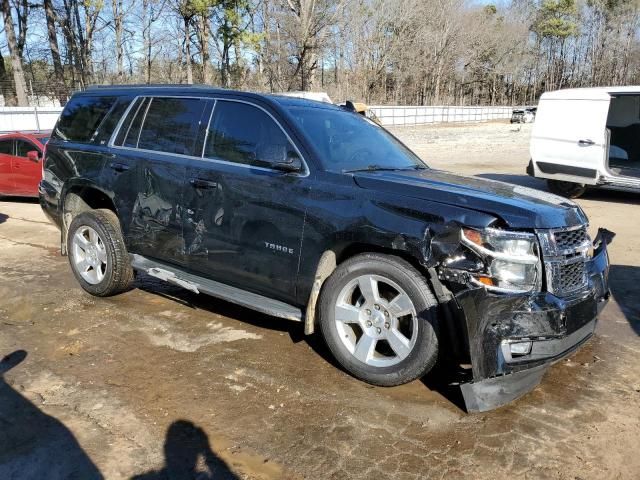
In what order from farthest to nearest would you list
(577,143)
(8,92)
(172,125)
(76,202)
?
(8,92) < (577,143) < (76,202) < (172,125)

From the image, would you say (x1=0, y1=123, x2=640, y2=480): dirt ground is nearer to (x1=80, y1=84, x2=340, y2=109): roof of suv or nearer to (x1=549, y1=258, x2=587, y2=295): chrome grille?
(x1=549, y1=258, x2=587, y2=295): chrome grille

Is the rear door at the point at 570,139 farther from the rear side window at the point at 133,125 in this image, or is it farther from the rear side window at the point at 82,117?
the rear side window at the point at 82,117

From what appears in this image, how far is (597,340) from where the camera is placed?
454cm

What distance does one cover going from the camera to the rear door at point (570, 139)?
33.6 feet

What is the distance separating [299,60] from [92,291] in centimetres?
3773

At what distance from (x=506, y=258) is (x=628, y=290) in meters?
3.36

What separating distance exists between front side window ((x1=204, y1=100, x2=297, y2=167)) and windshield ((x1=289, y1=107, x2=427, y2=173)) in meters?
0.21

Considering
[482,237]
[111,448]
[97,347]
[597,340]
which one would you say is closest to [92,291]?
[97,347]

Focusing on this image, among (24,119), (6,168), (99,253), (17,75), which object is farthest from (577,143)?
(17,75)

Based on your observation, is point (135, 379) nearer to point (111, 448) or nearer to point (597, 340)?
point (111, 448)

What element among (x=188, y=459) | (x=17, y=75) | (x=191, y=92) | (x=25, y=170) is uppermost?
(x=17, y=75)

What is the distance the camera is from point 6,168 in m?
11.5

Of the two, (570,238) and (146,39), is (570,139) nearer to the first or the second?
(570,238)

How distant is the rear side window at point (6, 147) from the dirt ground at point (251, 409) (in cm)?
776
